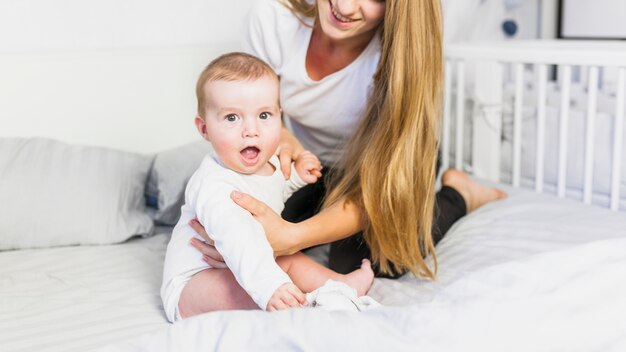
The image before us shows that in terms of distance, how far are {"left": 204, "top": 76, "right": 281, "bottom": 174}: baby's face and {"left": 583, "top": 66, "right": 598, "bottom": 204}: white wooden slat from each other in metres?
0.77

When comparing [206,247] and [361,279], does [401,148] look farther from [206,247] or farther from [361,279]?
[206,247]

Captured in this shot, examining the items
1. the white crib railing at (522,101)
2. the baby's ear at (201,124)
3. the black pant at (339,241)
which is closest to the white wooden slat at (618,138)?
the white crib railing at (522,101)

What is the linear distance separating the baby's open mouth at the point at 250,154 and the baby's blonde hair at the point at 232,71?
0.30ft

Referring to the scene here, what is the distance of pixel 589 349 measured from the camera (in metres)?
0.90

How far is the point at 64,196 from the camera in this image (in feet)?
5.09

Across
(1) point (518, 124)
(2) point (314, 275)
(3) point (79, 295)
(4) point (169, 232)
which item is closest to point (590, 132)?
(1) point (518, 124)

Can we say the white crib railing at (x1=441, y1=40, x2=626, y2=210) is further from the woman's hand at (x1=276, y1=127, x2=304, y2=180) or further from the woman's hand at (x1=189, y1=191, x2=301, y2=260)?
the woman's hand at (x1=189, y1=191, x2=301, y2=260)

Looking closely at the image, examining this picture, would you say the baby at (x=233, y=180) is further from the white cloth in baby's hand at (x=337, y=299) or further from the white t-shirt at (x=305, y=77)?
the white t-shirt at (x=305, y=77)

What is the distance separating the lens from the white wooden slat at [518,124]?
1739 millimetres

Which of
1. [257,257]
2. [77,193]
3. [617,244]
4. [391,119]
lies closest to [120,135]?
[77,193]

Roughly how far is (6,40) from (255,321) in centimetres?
119

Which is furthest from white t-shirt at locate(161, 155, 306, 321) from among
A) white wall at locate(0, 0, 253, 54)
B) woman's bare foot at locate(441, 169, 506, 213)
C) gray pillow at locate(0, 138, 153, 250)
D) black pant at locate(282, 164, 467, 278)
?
white wall at locate(0, 0, 253, 54)

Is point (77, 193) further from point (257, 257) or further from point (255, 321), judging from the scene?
point (255, 321)

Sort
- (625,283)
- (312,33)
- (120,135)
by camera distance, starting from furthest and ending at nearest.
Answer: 1. (120,135)
2. (312,33)
3. (625,283)
